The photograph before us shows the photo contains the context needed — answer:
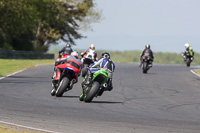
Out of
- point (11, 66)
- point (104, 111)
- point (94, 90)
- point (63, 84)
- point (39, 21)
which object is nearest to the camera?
point (104, 111)

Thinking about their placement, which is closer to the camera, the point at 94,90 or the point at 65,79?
the point at 94,90

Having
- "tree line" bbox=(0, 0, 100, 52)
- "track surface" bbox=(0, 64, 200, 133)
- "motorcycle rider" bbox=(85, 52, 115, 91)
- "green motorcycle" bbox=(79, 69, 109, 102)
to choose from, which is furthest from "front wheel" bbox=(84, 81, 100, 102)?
"tree line" bbox=(0, 0, 100, 52)

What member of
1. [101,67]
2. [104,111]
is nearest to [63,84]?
[101,67]

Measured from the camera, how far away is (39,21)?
6750 centimetres

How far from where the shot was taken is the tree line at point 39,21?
54594 millimetres

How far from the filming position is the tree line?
54594 mm

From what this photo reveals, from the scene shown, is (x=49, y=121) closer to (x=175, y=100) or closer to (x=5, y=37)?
(x=175, y=100)

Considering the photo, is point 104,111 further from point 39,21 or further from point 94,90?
point 39,21

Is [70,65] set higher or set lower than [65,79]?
higher

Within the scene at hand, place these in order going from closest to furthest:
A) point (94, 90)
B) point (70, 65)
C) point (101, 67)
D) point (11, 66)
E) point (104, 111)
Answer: point (104, 111) → point (94, 90) → point (101, 67) → point (70, 65) → point (11, 66)

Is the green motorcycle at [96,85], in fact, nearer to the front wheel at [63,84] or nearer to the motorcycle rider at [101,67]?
the motorcycle rider at [101,67]

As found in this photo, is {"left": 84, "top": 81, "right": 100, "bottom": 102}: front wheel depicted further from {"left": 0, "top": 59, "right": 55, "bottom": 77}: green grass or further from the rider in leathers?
{"left": 0, "top": 59, "right": 55, "bottom": 77}: green grass

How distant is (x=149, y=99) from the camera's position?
1708cm

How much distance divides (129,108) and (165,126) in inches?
141
